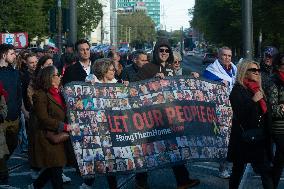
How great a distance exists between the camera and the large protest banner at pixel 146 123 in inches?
305

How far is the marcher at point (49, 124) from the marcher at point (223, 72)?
2.65 metres

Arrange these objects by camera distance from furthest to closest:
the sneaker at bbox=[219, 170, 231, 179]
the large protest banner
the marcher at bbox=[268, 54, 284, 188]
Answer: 1. the sneaker at bbox=[219, 170, 231, 179]
2. the large protest banner
3. the marcher at bbox=[268, 54, 284, 188]

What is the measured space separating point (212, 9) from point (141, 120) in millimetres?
58181

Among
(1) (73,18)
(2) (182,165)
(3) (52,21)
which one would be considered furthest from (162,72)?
(3) (52,21)

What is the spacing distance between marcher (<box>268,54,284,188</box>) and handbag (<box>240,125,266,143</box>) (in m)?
0.30

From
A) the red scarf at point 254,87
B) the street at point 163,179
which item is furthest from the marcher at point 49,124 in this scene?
the red scarf at point 254,87

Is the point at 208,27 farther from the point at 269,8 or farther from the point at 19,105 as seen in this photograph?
the point at 19,105

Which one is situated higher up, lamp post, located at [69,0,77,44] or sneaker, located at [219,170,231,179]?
lamp post, located at [69,0,77,44]

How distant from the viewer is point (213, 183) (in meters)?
9.05

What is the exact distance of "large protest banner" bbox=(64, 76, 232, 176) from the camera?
775 centimetres

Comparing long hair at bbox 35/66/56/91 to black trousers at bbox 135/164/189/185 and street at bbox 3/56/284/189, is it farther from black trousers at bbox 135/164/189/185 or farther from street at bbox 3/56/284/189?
street at bbox 3/56/284/189

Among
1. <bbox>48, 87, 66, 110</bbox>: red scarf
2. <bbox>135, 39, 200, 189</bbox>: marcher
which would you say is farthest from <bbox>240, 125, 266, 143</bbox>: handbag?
<bbox>48, 87, 66, 110</bbox>: red scarf

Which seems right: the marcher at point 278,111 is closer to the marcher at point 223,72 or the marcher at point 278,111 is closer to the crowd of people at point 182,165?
the crowd of people at point 182,165

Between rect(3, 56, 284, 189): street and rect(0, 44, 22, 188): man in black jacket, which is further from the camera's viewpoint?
rect(0, 44, 22, 188): man in black jacket
